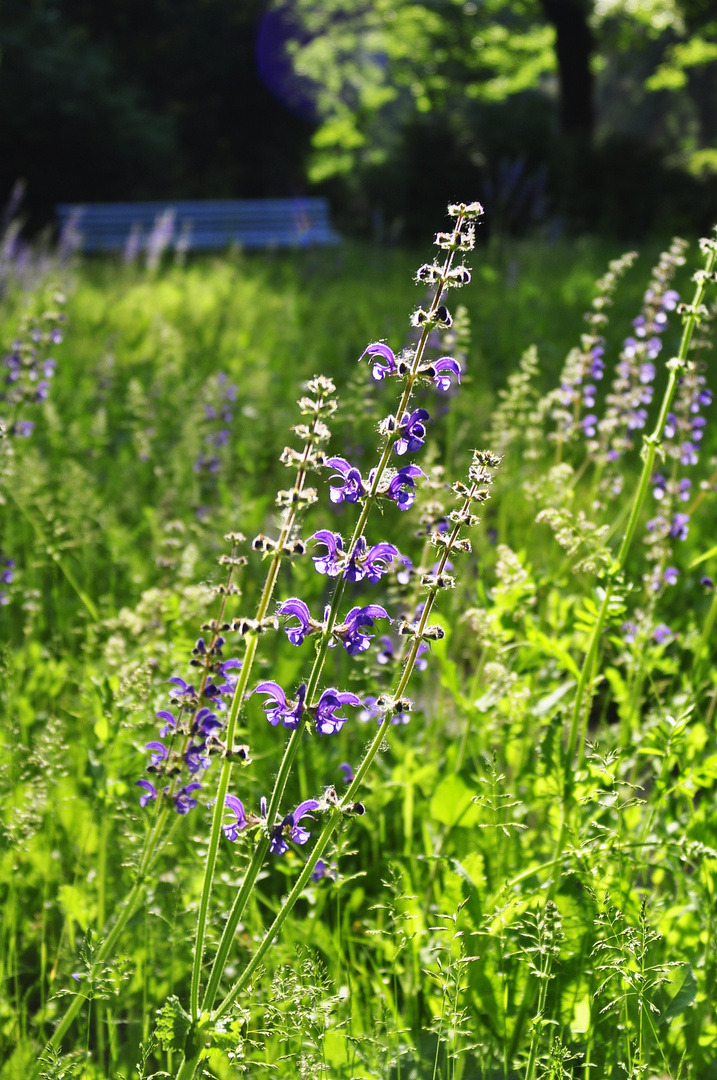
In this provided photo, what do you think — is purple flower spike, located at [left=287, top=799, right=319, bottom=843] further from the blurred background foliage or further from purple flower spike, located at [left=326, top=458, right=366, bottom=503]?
the blurred background foliage

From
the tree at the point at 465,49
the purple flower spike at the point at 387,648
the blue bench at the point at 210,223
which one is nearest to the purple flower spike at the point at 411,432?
the purple flower spike at the point at 387,648

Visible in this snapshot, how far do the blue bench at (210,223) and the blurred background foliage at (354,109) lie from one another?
1067 mm

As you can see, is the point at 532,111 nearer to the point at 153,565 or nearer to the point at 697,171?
the point at 697,171

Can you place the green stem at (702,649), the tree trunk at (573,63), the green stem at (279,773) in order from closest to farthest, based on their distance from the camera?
1. the green stem at (279,773)
2. the green stem at (702,649)
3. the tree trunk at (573,63)

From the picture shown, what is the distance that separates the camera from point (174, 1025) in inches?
61.7

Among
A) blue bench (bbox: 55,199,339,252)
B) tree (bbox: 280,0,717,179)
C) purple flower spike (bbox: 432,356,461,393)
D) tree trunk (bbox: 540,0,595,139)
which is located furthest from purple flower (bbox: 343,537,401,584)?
tree trunk (bbox: 540,0,595,139)

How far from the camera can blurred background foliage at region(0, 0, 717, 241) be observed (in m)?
15.2

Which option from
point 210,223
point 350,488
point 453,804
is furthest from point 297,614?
point 210,223

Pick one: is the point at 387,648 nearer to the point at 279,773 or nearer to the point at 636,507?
the point at 636,507

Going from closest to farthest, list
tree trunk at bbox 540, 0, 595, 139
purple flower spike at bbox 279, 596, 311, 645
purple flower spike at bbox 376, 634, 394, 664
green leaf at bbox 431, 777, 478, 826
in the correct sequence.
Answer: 1. purple flower spike at bbox 279, 596, 311, 645
2. green leaf at bbox 431, 777, 478, 826
3. purple flower spike at bbox 376, 634, 394, 664
4. tree trunk at bbox 540, 0, 595, 139

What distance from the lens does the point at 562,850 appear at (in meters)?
2.04

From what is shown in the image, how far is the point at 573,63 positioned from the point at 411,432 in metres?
19.3

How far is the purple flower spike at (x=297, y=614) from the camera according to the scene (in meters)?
1.47

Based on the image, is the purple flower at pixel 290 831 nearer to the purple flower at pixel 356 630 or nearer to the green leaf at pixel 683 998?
the purple flower at pixel 356 630
